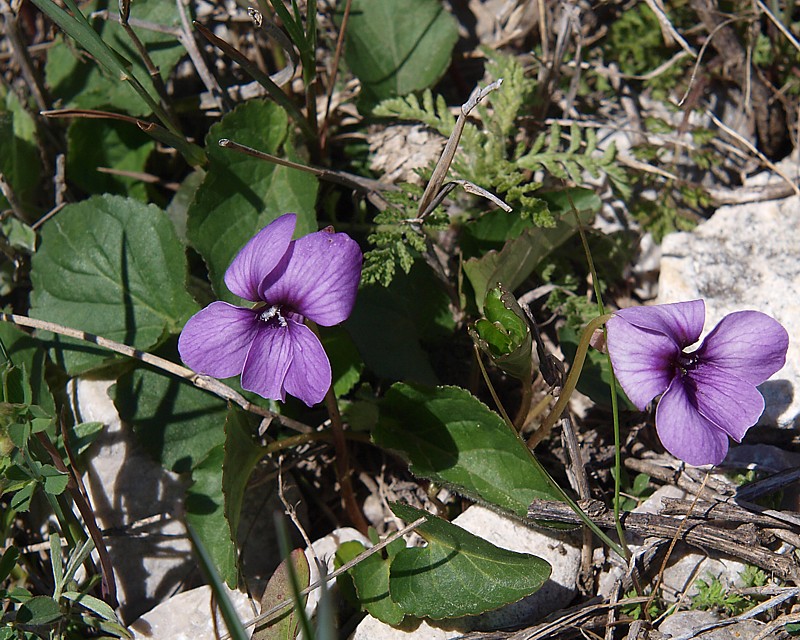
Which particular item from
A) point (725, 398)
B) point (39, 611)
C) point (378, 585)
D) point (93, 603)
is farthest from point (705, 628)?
point (39, 611)

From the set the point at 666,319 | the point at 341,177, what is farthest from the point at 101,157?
the point at 666,319

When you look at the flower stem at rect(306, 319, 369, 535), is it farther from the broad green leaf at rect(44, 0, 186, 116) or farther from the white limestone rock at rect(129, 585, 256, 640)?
the broad green leaf at rect(44, 0, 186, 116)

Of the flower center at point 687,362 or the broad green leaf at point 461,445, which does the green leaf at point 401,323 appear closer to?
the broad green leaf at point 461,445

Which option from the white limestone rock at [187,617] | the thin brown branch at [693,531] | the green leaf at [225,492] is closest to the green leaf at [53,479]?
the green leaf at [225,492]

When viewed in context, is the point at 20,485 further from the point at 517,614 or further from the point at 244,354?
the point at 517,614

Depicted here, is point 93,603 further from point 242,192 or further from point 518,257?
point 518,257

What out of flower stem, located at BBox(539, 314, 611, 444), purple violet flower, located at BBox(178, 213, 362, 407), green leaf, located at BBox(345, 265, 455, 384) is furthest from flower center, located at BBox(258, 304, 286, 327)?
flower stem, located at BBox(539, 314, 611, 444)
